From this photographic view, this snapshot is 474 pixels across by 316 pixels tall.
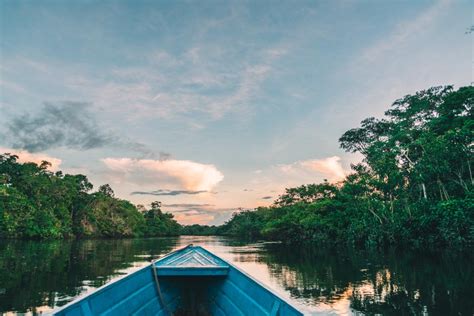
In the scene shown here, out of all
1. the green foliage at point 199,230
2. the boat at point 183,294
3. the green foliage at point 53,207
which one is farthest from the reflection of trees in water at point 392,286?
the green foliage at point 199,230

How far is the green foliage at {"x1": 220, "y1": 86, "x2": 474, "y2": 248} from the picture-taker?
19938 millimetres

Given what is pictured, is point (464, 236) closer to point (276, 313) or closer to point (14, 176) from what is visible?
point (276, 313)

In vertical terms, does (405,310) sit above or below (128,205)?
below

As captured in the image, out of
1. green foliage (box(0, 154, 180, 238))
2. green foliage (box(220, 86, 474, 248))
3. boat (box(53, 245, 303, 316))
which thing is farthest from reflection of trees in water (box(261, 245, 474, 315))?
green foliage (box(0, 154, 180, 238))

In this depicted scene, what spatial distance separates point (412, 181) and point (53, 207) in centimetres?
4033

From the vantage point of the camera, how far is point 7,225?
98.3 ft

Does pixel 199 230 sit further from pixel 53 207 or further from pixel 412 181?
pixel 412 181

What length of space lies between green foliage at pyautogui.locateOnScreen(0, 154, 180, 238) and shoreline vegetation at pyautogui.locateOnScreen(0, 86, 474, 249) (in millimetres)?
125

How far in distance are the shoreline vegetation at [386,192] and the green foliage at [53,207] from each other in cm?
13

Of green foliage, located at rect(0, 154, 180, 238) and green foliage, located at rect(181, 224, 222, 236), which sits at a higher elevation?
green foliage, located at rect(0, 154, 180, 238)

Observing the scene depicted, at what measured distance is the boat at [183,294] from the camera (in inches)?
126

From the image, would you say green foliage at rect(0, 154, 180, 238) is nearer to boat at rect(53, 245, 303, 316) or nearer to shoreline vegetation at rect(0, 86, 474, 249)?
shoreline vegetation at rect(0, 86, 474, 249)

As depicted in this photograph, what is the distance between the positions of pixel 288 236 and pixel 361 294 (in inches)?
1566

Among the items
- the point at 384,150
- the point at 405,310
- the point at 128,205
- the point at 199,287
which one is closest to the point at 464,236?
the point at 384,150
